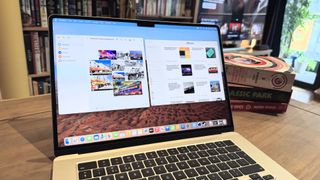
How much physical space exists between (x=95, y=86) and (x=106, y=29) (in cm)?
14

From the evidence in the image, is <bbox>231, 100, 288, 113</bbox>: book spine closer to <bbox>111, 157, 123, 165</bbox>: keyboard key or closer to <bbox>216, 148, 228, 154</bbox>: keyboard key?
<bbox>216, 148, 228, 154</bbox>: keyboard key

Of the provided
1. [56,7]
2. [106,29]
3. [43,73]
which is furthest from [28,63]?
[106,29]

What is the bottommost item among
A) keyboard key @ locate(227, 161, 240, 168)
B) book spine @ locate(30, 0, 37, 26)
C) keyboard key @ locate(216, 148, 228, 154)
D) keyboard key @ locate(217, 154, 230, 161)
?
keyboard key @ locate(227, 161, 240, 168)

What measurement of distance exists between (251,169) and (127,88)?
316mm

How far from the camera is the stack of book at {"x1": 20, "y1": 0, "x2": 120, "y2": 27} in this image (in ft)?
4.98

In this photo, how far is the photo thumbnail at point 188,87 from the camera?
2.08 feet

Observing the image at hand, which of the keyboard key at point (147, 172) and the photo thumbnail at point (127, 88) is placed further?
the photo thumbnail at point (127, 88)

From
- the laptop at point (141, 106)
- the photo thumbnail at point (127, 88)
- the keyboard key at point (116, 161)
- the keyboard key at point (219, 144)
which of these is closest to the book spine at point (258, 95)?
the laptop at point (141, 106)

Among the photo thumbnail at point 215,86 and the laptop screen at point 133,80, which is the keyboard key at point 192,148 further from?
the photo thumbnail at point 215,86

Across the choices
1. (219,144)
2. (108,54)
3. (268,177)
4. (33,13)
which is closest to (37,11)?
(33,13)

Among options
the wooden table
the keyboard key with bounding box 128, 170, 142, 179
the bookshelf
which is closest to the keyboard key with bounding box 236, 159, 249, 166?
the wooden table

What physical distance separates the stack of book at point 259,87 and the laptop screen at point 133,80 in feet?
0.63

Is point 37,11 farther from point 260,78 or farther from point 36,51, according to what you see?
point 260,78

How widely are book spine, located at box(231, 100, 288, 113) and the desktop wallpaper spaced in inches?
7.9
